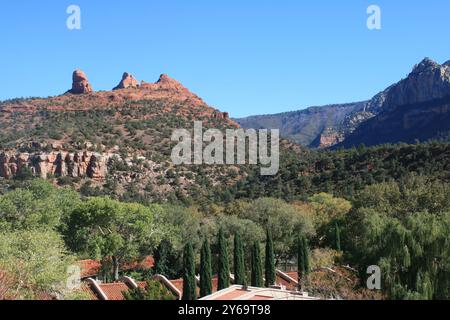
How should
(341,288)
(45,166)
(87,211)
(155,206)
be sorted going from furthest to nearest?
1. (45,166)
2. (155,206)
3. (87,211)
4. (341,288)

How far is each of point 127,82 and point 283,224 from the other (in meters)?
94.3

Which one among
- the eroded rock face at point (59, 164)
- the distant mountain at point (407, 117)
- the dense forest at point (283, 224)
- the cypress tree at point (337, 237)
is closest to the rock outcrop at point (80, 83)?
the eroded rock face at point (59, 164)

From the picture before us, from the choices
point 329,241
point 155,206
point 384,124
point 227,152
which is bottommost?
point 329,241

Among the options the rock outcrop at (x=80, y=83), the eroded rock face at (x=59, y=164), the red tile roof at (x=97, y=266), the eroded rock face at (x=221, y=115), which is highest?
the rock outcrop at (x=80, y=83)

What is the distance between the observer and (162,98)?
105625 mm

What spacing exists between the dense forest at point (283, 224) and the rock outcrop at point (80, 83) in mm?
53193

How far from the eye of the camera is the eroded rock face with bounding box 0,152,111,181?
Result: 215ft

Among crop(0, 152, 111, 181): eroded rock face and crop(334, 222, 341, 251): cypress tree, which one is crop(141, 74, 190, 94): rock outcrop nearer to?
crop(0, 152, 111, 181): eroded rock face

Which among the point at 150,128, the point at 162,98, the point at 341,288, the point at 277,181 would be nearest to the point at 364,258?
the point at 341,288

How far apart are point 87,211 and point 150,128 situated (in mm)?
49552

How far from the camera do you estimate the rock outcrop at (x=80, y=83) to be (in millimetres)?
113375

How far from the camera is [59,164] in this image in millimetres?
66875

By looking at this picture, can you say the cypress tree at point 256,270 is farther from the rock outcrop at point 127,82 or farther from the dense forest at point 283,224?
the rock outcrop at point 127,82
